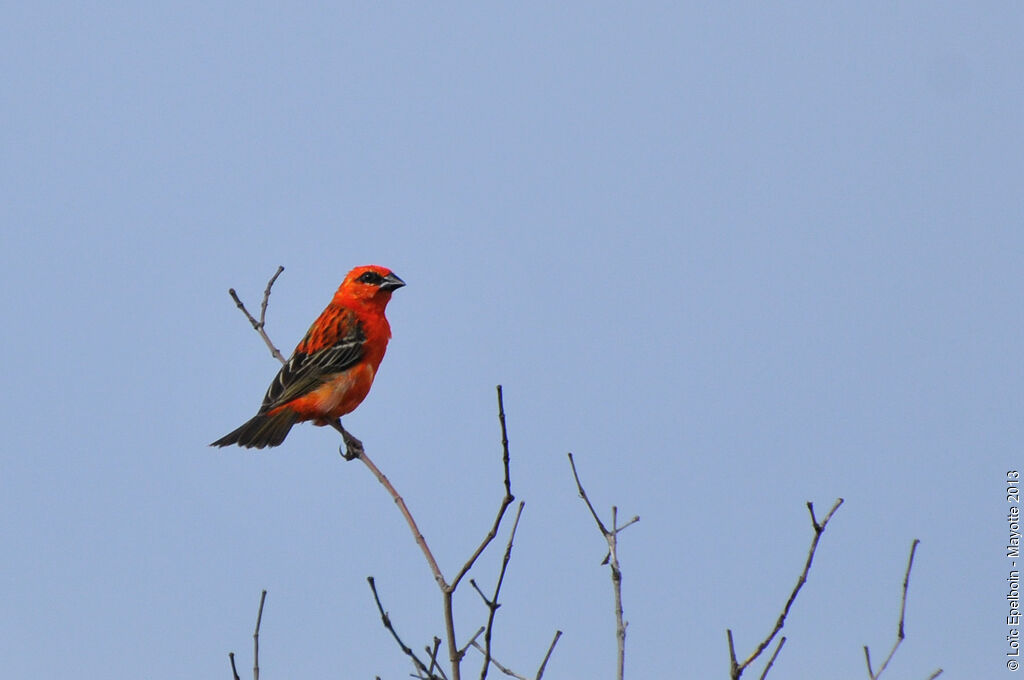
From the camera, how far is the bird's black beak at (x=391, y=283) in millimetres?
9547

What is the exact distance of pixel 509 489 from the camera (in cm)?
379

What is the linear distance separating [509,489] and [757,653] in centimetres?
90

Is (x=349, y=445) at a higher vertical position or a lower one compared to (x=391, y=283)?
lower

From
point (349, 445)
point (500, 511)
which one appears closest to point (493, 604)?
point (500, 511)

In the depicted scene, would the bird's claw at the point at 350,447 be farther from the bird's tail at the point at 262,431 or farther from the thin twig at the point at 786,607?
the thin twig at the point at 786,607

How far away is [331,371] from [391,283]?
112 cm

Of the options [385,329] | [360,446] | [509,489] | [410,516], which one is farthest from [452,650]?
[385,329]

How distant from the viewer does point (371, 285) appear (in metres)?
9.59

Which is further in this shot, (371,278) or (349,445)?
(371,278)

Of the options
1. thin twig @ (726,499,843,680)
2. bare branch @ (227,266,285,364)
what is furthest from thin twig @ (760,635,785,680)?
bare branch @ (227,266,285,364)

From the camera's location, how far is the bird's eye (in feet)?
31.6

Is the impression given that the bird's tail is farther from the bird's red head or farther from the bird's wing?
the bird's red head

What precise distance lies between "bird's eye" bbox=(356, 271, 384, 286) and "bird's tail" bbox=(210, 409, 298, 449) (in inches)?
58.0

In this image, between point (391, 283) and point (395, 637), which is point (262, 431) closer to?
point (391, 283)
